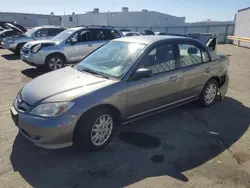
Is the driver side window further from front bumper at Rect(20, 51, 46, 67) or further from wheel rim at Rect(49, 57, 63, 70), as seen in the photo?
front bumper at Rect(20, 51, 46, 67)

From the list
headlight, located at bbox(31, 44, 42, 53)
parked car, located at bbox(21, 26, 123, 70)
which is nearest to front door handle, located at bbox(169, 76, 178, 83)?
parked car, located at bbox(21, 26, 123, 70)

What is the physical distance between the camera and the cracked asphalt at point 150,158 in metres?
2.95

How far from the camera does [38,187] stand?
2787 millimetres

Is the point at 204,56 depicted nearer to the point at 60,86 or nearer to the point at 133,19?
the point at 60,86

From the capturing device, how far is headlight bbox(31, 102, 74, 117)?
313 centimetres

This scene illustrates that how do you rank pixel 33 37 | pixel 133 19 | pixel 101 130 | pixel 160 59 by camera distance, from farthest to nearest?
pixel 133 19
pixel 33 37
pixel 160 59
pixel 101 130

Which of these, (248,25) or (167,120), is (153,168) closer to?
(167,120)

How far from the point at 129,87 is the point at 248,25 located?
69.7 feet

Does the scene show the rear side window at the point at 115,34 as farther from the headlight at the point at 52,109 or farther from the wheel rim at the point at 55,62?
the headlight at the point at 52,109

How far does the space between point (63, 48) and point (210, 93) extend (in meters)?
5.66

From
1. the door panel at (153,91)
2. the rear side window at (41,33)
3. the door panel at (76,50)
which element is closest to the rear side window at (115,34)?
the door panel at (76,50)

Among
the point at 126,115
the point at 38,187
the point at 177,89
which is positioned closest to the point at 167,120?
the point at 177,89

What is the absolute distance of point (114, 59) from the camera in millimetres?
4215

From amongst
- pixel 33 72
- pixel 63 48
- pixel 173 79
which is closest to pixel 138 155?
pixel 173 79
